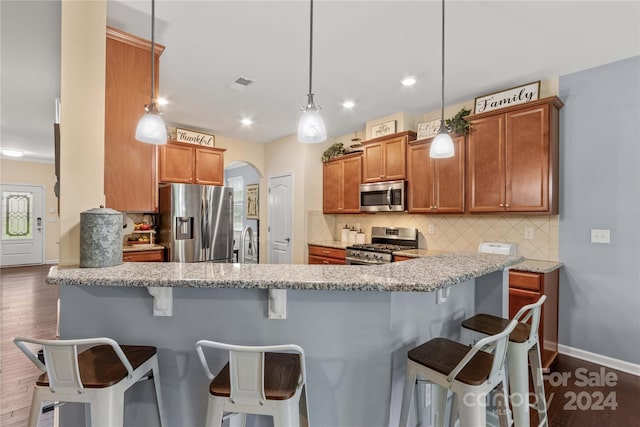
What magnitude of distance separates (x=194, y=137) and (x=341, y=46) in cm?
319

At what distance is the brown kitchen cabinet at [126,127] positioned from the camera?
1.93 meters

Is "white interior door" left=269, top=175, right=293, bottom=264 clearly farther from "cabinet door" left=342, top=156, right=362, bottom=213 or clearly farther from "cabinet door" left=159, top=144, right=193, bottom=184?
"cabinet door" left=159, top=144, right=193, bottom=184

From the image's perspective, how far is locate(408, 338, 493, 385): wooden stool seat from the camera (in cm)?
121

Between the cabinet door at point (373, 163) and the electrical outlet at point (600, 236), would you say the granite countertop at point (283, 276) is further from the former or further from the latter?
the cabinet door at point (373, 163)

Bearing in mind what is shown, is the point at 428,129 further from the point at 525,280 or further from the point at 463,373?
the point at 463,373

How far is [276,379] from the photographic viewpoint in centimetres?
118

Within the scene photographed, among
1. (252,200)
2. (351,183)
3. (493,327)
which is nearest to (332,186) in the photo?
(351,183)

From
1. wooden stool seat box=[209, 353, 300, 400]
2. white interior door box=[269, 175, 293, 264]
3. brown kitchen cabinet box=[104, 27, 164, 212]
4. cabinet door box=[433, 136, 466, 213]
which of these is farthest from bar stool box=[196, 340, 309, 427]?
white interior door box=[269, 175, 293, 264]

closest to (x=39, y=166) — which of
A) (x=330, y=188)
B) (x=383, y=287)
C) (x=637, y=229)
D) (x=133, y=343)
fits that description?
(x=330, y=188)

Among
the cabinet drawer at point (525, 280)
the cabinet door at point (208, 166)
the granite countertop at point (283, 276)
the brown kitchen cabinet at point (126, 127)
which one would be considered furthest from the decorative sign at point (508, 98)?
the cabinet door at point (208, 166)

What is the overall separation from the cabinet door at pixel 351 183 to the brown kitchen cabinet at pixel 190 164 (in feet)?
6.46

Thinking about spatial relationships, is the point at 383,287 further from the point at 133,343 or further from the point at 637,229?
the point at 637,229

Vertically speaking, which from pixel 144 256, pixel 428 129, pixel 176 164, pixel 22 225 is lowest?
pixel 144 256

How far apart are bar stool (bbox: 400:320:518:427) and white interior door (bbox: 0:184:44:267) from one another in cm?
962
